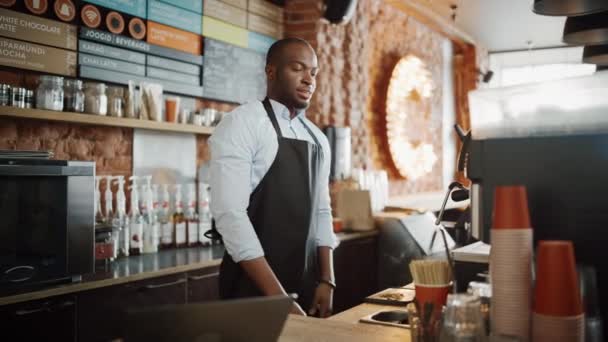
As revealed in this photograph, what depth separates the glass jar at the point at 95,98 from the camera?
2852 millimetres

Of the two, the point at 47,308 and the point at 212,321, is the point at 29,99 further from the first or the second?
the point at 212,321

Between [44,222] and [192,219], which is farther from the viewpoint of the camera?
[192,219]

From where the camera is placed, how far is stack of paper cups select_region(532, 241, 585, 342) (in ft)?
3.74

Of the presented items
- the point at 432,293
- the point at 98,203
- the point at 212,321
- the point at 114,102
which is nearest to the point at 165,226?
the point at 98,203

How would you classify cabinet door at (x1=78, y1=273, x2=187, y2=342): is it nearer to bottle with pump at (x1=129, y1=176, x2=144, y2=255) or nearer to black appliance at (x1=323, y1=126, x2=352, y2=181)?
bottle with pump at (x1=129, y1=176, x2=144, y2=255)

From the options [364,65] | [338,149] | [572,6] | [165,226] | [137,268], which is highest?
[364,65]

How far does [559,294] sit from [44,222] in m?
1.94

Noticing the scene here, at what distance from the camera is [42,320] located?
2.20 m

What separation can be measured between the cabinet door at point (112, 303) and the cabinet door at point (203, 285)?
0.47 feet

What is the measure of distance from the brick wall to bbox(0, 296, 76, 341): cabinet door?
2.56 m

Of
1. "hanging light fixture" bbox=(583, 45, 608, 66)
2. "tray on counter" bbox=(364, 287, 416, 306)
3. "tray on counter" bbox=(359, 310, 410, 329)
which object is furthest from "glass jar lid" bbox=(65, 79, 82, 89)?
"hanging light fixture" bbox=(583, 45, 608, 66)

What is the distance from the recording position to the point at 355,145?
5008 mm

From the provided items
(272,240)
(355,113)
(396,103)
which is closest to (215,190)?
(272,240)

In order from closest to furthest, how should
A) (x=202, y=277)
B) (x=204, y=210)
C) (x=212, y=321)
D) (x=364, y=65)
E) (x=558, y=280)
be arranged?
(x=212, y=321)
(x=558, y=280)
(x=202, y=277)
(x=204, y=210)
(x=364, y=65)
